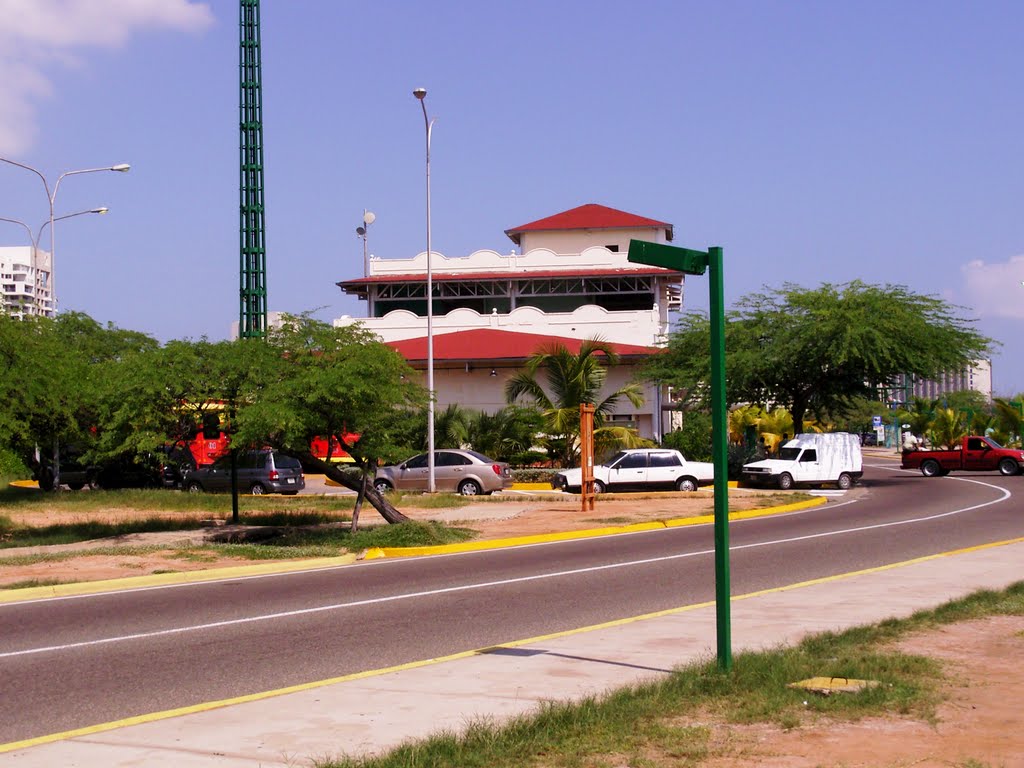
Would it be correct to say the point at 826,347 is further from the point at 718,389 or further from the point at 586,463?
the point at 718,389

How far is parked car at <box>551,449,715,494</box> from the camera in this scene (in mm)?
36688

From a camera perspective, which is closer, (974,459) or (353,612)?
(353,612)

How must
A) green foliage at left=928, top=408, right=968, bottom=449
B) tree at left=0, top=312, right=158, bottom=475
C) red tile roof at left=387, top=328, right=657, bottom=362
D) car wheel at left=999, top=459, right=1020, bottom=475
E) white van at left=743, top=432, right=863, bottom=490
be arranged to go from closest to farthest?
tree at left=0, top=312, right=158, bottom=475
white van at left=743, top=432, right=863, bottom=490
car wheel at left=999, top=459, right=1020, bottom=475
red tile roof at left=387, top=328, right=657, bottom=362
green foliage at left=928, top=408, right=968, bottom=449

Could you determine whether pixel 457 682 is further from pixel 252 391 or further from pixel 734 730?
pixel 252 391

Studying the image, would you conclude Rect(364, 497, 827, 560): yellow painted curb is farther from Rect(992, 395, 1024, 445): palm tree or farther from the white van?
Rect(992, 395, 1024, 445): palm tree

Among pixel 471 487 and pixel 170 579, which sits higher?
pixel 471 487

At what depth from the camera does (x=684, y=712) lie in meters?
7.27

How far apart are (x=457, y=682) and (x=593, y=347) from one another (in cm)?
3406

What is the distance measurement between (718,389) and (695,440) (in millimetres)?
39199

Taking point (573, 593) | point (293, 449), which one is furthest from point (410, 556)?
point (573, 593)

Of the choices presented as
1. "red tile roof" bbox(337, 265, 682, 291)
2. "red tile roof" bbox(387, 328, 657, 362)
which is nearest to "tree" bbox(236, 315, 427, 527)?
"red tile roof" bbox(387, 328, 657, 362)

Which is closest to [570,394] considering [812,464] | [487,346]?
[812,464]

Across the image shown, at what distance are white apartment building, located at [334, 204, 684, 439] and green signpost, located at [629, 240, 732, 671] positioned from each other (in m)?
39.3

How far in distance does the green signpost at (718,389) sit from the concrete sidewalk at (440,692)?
2.83 feet
